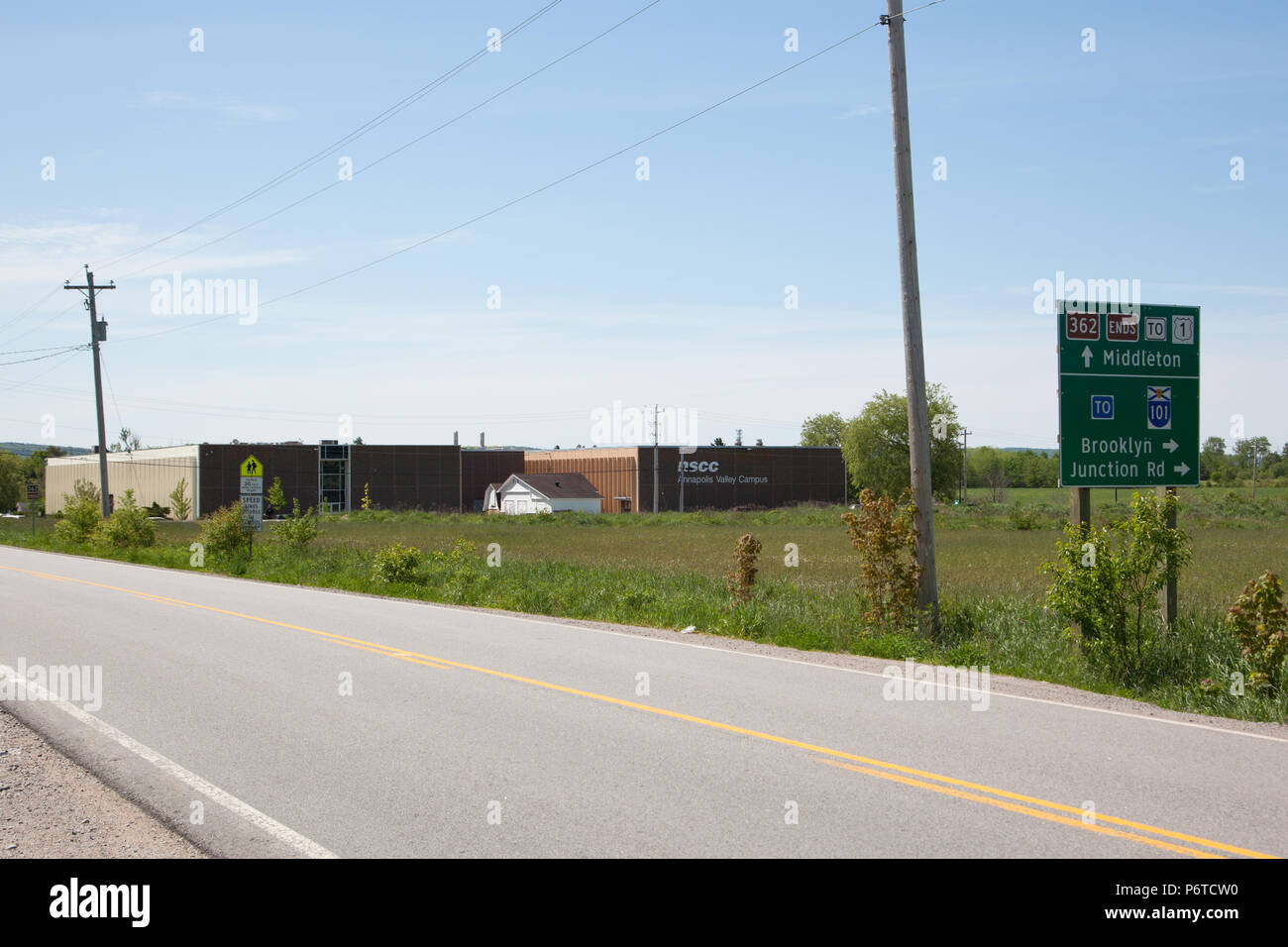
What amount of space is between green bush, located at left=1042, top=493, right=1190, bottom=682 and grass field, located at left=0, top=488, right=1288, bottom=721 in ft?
0.91

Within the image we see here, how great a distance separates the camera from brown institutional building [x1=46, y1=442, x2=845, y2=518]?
9125 centimetres

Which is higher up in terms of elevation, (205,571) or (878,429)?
(878,429)

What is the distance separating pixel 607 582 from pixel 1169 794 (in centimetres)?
1560

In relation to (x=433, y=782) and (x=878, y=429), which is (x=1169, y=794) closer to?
(x=433, y=782)

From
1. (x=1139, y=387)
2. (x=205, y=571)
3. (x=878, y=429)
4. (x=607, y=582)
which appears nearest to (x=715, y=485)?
(x=878, y=429)

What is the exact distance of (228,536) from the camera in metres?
34.0

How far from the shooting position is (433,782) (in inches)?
289

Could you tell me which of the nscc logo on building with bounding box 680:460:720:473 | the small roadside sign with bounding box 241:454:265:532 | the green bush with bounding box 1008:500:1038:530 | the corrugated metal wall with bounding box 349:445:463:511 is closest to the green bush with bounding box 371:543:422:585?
the small roadside sign with bounding box 241:454:265:532

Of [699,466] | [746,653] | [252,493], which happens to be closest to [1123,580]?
[746,653]

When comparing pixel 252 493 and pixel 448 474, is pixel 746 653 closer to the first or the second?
pixel 252 493

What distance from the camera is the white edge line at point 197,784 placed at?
6.12 metres

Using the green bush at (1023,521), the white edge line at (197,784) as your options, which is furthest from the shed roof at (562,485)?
the white edge line at (197,784)

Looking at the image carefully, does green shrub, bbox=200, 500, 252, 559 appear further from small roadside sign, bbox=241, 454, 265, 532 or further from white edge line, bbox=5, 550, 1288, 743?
white edge line, bbox=5, 550, 1288, 743
